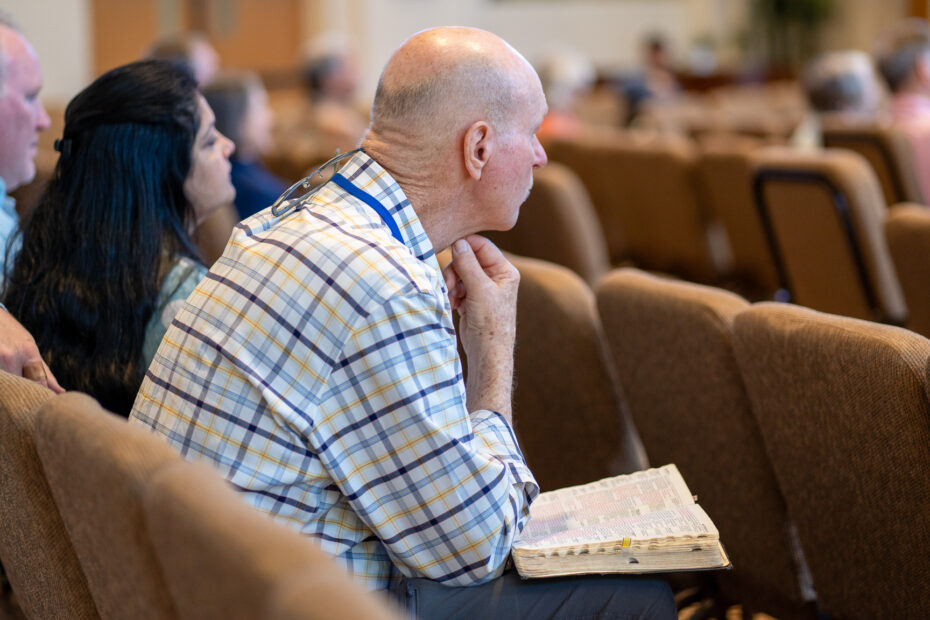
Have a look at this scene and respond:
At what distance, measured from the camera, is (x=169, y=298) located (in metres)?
1.77

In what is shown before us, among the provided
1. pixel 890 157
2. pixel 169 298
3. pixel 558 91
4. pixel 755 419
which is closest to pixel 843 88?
pixel 890 157

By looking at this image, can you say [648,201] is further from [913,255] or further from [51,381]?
[51,381]

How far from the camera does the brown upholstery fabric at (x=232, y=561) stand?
0.69 metres

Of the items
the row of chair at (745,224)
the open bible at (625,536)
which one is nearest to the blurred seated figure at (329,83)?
the row of chair at (745,224)

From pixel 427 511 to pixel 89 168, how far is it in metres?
0.94

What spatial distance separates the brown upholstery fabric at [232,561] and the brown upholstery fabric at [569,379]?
3.52ft

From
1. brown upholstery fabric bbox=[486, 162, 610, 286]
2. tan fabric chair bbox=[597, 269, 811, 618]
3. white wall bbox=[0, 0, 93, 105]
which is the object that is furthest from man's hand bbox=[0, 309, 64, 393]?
white wall bbox=[0, 0, 93, 105]

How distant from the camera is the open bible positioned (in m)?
1.29

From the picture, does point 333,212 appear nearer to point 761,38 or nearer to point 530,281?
point 530,281

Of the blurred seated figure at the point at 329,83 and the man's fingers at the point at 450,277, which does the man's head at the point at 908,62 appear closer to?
the blurred seated figure at the point at 329,83

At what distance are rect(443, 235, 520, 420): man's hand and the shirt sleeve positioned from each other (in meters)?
0.19

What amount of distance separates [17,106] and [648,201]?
10.4ft

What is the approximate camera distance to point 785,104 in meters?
11.0

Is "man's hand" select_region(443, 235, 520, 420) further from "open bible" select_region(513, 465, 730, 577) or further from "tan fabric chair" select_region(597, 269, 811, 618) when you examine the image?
"tan fabric chair" select_region(597, 269, 811, 618)
